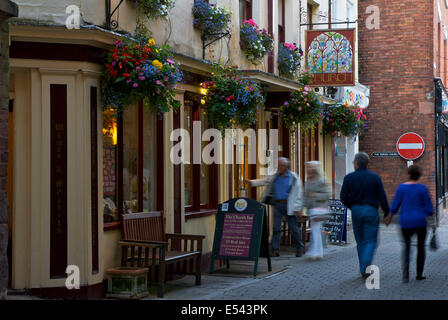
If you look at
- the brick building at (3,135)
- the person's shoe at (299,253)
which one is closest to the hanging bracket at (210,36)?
the person's shoe at (299,253)

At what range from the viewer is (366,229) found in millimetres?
10078

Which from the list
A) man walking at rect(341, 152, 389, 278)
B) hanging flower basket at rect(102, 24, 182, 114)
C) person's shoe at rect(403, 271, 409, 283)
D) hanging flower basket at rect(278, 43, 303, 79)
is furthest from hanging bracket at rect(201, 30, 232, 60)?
person's shoe at rect(403, 271, 409, 283)

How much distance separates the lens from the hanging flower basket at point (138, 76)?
355 inches

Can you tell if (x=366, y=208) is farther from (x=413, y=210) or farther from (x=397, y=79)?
(x=397, y=79)

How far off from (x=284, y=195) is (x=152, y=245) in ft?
13.4

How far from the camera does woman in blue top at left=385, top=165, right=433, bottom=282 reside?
986 cm

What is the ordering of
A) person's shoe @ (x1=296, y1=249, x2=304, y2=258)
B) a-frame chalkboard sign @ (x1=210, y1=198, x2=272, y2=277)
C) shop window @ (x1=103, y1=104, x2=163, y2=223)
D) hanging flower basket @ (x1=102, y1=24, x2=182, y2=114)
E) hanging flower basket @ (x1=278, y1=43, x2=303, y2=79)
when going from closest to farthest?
hanging flower basket @ (x1=102, y1=24, x2=182, y2=114)
shop window @ (x1=103, y1=104, x2=163, y2=223)
a-frame chalkboard sign @ (x1=210, y1=198, x2=272, y2=277)
person's shoe @ (x1=296, y1=249, x2=304, y2=258)
hanging flower basket @ (x1=278, y1=43, x2=303, y2=79)

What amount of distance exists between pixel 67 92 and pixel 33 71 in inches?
19.1

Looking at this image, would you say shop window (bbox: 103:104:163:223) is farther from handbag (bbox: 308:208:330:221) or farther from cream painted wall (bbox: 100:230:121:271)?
handbag (bbox: 308:208:330:221)

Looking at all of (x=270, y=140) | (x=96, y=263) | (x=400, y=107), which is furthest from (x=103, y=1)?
(x=400, y=107)

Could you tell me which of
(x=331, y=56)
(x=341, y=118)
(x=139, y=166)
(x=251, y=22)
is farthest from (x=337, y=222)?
(x=139, y=166)

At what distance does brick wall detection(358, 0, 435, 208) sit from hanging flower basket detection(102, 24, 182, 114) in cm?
1551

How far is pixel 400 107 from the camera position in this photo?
2373 cm

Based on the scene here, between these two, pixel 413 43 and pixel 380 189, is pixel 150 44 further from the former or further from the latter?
pixel 413 43
